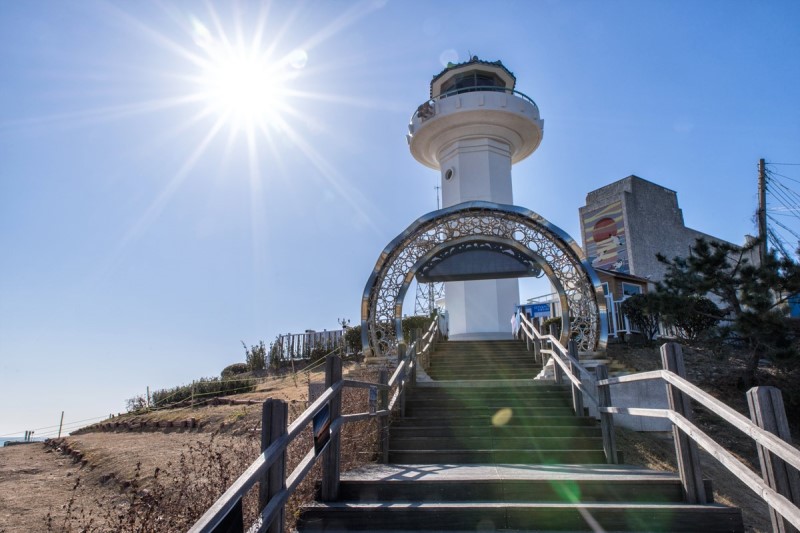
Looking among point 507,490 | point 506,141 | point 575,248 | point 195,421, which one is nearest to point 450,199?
point 506,141

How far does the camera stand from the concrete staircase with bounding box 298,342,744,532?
358 centimetres

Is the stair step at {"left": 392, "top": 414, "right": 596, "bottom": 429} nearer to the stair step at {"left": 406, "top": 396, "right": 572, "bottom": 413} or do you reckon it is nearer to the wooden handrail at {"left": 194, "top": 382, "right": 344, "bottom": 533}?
the stair step at {"left": 406, "top": 396, "right": 572, "bottom": 413}

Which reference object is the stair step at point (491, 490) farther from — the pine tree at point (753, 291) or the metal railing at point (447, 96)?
the metal railing at point (447, 96)

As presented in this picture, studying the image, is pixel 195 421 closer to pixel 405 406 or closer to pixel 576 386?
pixel 405 406

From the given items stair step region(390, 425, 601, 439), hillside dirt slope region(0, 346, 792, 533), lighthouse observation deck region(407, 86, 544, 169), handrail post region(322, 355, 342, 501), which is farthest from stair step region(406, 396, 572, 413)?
lighthouse observation deck region(407, 86, 544, 169)

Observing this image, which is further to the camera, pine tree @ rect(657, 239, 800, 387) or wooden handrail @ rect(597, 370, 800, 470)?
pine tree @ rect(657, 239, 800, 387)

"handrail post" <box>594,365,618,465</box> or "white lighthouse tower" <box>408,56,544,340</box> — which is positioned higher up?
"white lighthouse tower" <box>408,56,544,340</box>

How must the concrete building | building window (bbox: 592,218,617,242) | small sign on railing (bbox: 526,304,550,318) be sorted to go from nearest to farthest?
1. small sign on railing (bbox: 526,304,550,318)
2. the concrete building
3. building window (bbox: 592,218,617,242)

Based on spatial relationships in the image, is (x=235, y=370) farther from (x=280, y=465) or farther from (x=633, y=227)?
(x=633, y=227)

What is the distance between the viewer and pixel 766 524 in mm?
6535

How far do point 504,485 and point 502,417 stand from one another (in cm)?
316

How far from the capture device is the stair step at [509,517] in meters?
3.48

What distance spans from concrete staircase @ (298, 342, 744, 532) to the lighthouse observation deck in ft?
43.3

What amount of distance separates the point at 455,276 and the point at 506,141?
8.19m
